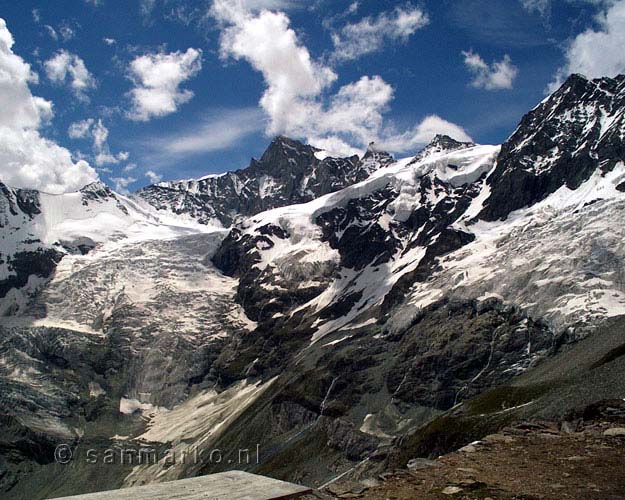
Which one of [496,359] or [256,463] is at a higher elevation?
[496,359]

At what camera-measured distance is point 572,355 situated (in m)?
142

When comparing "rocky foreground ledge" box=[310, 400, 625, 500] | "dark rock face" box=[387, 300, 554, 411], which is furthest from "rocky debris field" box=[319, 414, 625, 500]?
"dark rock face" box=[387, 300, 554, 411]

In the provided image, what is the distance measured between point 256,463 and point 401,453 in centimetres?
9391

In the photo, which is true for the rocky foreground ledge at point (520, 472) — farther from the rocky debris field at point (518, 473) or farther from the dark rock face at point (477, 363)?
the dark rock face at point (477, 363)

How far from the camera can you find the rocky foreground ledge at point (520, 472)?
1413cm

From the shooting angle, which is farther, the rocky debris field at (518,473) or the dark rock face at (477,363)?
the dark rock face at (477,363)

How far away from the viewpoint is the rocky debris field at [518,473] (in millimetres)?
14102

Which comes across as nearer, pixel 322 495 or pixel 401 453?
pixel 322 495

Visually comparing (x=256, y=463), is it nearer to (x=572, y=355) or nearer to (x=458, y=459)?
(x=572, y=355)

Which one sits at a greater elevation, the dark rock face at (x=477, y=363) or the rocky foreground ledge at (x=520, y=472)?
the rocky foreground ledge at (x=520, y=472)

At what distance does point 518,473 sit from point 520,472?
0.14 m

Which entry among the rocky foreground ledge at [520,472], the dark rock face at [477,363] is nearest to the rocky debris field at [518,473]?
the rocky foreground ledge at [520,472]

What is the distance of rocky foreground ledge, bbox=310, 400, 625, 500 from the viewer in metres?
Result: 14.1

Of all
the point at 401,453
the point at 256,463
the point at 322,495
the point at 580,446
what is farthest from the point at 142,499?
the point at 256,463
